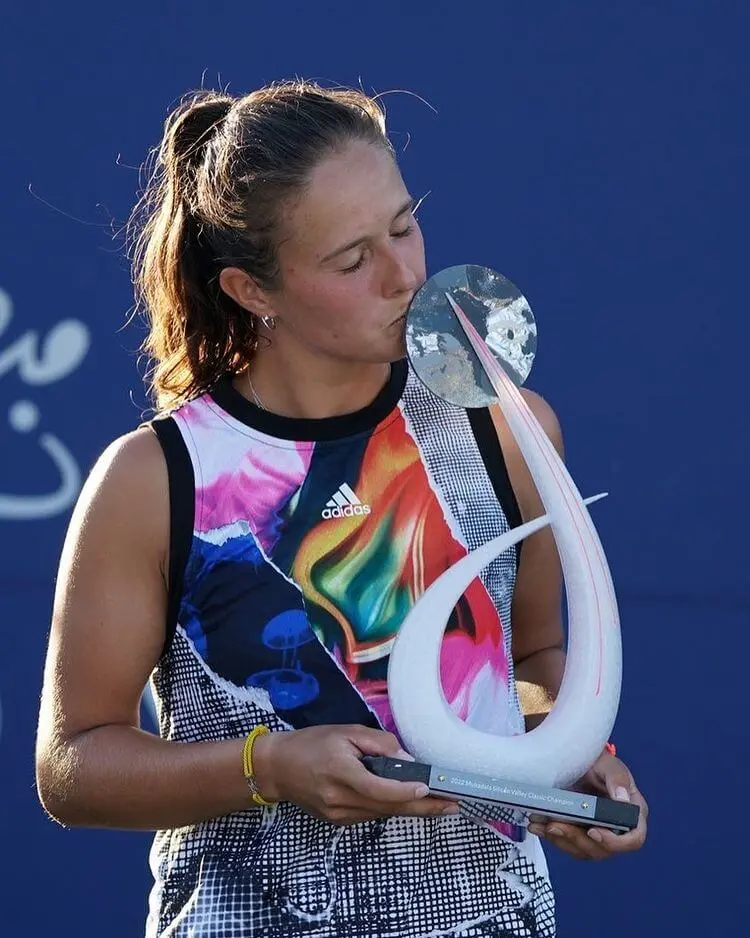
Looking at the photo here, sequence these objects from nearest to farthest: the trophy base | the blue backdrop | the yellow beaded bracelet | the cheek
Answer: the trophy base, the yellow beaded bracelet, the cheek, the blue backdrop

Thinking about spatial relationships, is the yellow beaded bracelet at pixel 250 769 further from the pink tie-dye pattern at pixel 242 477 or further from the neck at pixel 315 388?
the neck at pixel 315 388

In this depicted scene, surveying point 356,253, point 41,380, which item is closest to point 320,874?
point 356,253

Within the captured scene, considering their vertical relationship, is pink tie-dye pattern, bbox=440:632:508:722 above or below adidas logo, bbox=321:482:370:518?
below

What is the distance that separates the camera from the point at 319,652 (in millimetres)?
1386

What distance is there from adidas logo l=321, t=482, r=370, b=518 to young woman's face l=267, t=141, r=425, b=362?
130mm

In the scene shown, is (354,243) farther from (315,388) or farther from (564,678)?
(564,678)

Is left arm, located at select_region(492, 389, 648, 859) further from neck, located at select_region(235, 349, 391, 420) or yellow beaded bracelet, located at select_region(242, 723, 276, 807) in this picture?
yellow beaded bracelet, located at select_region(242, 723, 276, 807)

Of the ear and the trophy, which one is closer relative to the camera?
the trophy

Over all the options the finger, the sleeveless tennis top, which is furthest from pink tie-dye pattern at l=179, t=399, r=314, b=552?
the finger

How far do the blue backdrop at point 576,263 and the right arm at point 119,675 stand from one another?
110cm

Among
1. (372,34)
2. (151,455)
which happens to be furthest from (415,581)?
(372,34)

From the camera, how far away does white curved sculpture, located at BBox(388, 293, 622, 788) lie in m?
1.27

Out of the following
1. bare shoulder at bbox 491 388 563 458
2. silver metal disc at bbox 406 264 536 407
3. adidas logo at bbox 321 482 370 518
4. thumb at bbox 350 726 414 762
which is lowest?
thumb at bbox 350 726 414 762

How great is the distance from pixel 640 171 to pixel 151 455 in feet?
4.24
